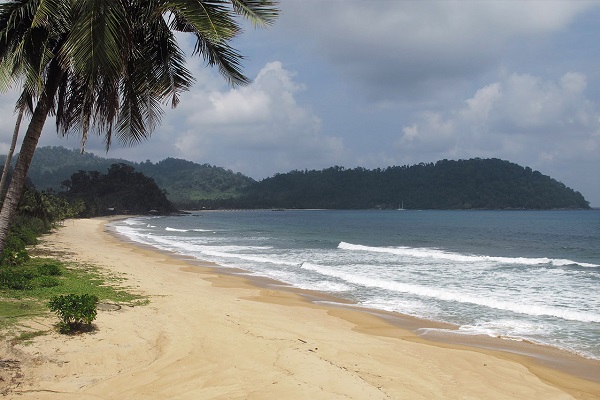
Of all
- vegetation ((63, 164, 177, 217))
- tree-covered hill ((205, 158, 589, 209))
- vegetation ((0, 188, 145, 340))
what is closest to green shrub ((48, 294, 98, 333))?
vegetation ((0, 188, 145, 340))

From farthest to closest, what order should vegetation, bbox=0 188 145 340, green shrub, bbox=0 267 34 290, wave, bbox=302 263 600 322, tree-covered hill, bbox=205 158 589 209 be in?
tree-covered hill, bbox=205 158 589 209 → wave, bbox=302 263 600 322 → green shrub, bbox=0 267 34 290 → vegetation, bbox=0 188 145 340

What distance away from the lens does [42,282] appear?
36.3 ft

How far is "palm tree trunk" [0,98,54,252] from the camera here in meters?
6.03

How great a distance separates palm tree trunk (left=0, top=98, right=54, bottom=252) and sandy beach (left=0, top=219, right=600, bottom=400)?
1870 millimetres

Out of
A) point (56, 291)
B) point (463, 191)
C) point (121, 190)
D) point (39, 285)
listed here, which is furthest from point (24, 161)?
point (463, 191)

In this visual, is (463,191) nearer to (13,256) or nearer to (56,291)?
(13,256)

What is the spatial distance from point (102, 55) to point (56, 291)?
22.6 ft

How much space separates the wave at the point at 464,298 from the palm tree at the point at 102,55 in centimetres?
1007

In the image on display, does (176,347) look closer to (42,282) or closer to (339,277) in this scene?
(42,282)

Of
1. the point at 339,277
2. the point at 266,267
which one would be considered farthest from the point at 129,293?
the point at 266,267

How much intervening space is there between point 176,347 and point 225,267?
1404cm

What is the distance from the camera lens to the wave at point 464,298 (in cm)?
1198

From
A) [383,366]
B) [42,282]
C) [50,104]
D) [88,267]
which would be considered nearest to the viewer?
[50,104]

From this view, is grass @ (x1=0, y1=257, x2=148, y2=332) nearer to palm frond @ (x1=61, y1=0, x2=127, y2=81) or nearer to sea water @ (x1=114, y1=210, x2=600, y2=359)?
palm frond @ (x1=61, y1=0, x2=127, y2=81)
